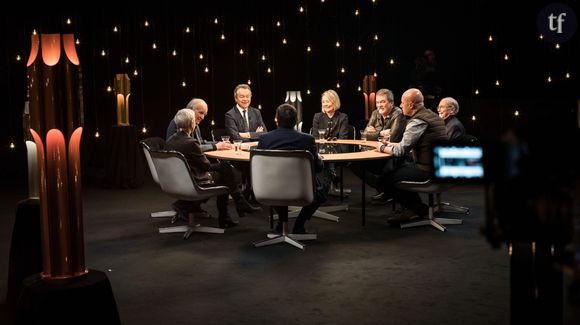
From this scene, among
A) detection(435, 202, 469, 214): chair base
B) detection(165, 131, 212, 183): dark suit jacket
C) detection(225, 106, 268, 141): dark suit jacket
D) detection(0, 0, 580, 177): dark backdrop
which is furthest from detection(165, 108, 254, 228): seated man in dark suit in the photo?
detection(0, 0, 580, 177): dark backdrop

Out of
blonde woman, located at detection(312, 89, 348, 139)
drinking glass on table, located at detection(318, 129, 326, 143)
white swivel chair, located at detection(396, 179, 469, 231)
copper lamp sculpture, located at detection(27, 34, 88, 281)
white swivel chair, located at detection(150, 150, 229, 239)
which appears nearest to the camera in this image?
copper lamp sculpture, located at detection(27, 34, 88, 281)

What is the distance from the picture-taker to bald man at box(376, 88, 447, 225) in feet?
19.8

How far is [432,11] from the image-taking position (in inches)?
454

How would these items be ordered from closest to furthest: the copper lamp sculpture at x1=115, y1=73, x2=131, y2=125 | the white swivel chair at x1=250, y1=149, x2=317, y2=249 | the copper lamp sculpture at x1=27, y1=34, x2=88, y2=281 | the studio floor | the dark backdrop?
the copper lamp sculpture at x1=27, y1=34, x2=88, y2=281
the studio floor
the white swivel chair at x1=250, y1=149, x2=317, y2=249
the copper lamp sculpture at x1=115, y1=73, x2=131, y2=125
the dark backdrop

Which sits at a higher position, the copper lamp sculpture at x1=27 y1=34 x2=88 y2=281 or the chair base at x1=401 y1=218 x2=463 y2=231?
the copper lamp sculpture at x1=27 y1=34 x2=88 y2=281

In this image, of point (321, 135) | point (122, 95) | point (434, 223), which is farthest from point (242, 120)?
point (434, 223)

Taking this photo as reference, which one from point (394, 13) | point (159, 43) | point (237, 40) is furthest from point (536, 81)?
point (159, 43)

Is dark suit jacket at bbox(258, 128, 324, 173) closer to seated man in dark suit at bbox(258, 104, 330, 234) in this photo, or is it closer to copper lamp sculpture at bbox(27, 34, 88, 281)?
seated man in dark suit at bbox(258, 104, 330, 234)

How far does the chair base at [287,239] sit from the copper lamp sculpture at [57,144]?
8.00 ft

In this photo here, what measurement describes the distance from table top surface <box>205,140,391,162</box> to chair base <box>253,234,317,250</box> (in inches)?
25.4

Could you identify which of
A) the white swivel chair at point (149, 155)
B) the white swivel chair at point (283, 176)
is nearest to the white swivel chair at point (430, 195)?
the white swivel chair at point (283, 176)

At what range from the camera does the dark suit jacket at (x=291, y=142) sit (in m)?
5.49

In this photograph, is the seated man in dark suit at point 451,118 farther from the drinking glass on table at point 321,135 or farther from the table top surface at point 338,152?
the drinking glass on table at point 321,135

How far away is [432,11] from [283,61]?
2.53 m
